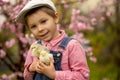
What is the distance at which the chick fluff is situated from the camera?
238 cm

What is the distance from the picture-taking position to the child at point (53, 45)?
2.47 meters

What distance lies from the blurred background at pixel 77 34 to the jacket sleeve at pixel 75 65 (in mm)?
2298

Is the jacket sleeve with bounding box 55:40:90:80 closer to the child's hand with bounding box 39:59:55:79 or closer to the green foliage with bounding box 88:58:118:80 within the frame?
the child's hand with bounding box 39:59:55:79

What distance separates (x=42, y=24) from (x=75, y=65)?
344 millimetres

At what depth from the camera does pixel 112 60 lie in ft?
36.8

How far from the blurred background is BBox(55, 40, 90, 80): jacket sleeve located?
230 centimetres

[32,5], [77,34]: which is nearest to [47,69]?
[32,5]

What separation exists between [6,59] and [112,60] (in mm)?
6183

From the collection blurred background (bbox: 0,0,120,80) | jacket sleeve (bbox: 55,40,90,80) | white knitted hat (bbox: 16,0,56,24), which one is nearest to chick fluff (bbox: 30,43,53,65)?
jacket sleeve (bbox: 55,40,90,80)

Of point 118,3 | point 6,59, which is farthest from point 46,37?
point 118,3

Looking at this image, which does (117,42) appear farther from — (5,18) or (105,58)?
(5,18)

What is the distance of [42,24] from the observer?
248 cm

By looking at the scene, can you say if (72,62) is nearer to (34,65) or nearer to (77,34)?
(34,65)

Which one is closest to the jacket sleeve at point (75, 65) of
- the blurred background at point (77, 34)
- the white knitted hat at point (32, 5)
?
the white knitted hat at point (32, 5)
